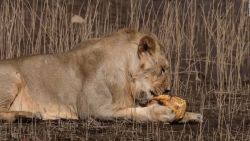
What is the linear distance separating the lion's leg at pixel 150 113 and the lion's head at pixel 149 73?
21cm

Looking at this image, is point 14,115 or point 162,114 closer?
point 14,115

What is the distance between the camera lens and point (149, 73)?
8508 millimetres

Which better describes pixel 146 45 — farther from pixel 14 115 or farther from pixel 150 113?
pixel 14 115

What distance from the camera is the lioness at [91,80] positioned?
834 centimetres

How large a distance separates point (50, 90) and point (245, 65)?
477 centimetres

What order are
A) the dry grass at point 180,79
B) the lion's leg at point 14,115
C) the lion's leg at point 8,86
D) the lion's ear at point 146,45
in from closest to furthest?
the dry grass at point 180,79
the lion's leg at point 14,115
the lion's leg at point 8,86
the lion's ear at point 146,45

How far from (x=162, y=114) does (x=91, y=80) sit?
76 cm

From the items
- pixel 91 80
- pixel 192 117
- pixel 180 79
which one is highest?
pixel 91 80

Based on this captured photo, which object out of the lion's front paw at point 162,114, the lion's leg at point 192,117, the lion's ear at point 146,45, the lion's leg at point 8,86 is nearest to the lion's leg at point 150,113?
the lion's front paw at point 162,114

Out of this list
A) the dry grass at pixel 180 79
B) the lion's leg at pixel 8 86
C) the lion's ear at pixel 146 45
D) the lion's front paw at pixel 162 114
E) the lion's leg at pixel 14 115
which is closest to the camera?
the dry grass at pixel 180 79

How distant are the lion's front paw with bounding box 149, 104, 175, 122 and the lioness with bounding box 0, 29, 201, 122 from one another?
→ 0.16ft

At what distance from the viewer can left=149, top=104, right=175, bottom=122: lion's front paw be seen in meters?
8.20

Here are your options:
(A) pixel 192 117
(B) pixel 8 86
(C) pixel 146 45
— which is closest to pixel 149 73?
(C) pixel 146 45

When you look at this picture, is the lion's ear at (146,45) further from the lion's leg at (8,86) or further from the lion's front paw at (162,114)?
the lion's leg at (8,86)
